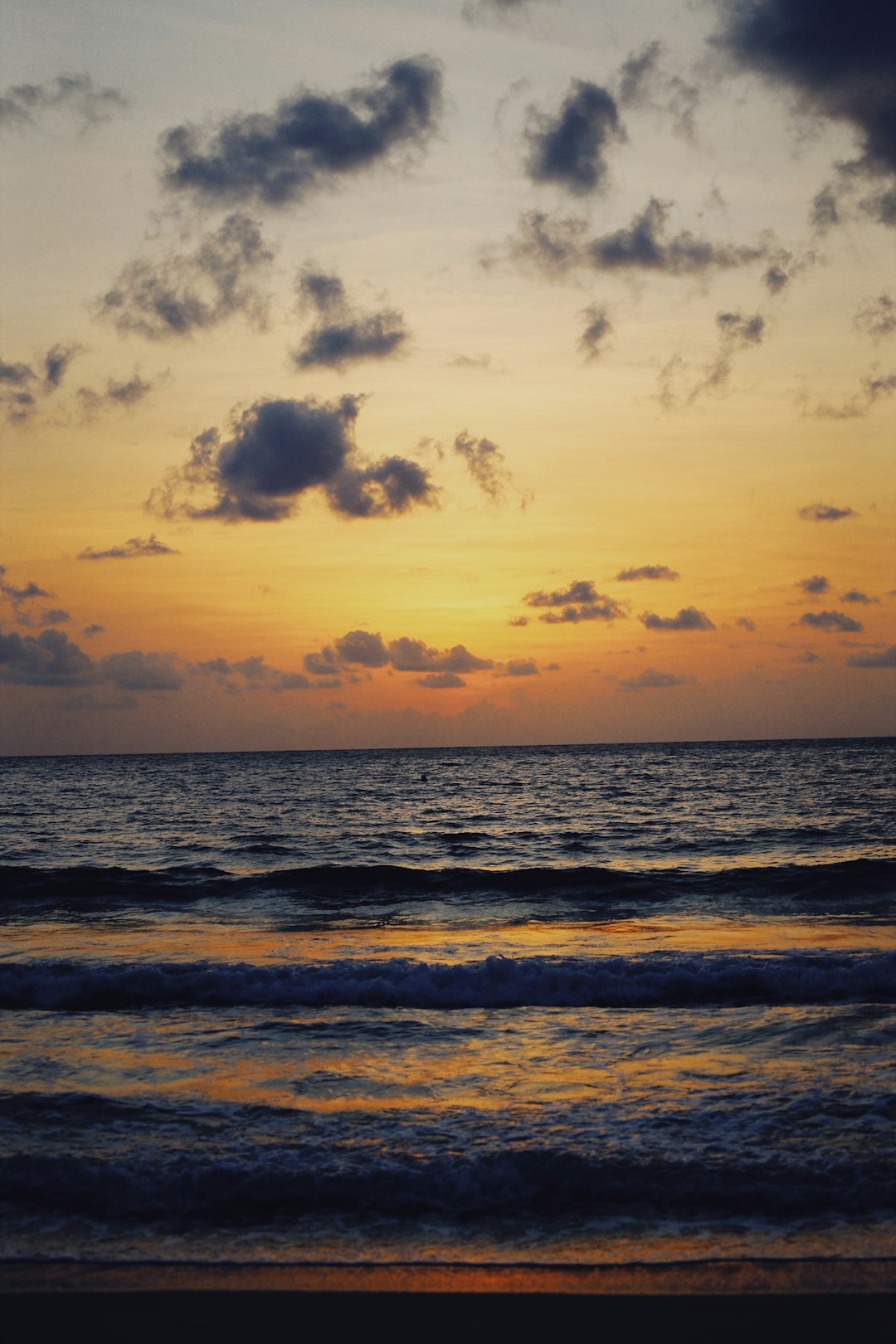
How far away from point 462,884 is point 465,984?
15056 mm

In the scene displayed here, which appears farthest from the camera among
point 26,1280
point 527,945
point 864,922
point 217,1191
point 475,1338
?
point 864,922

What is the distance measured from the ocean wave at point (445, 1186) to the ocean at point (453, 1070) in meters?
0.03

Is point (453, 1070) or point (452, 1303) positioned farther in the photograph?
→ point (453, 1070)

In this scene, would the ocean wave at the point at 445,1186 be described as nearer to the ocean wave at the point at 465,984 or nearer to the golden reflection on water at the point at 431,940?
the ocean wave at the point at 465,984

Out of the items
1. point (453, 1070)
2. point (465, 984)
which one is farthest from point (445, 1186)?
point (465, 984)

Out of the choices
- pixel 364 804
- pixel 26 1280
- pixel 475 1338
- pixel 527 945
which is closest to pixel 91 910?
pixel 527 945

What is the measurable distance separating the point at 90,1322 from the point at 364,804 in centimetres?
5939

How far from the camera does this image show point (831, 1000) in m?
13.3

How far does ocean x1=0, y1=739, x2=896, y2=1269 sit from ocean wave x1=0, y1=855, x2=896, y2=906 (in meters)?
0.22

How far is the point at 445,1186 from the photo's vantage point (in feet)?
23.9

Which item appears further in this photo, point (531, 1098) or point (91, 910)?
point (91, 910)

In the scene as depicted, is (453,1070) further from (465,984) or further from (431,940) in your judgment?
(431,940)

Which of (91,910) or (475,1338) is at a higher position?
(475,1338)

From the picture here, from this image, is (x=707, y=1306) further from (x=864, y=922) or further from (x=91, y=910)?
(x=91, y=910)
